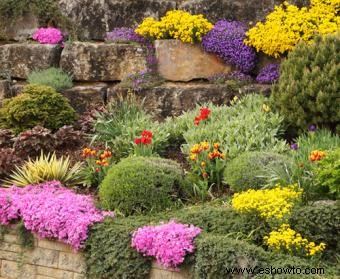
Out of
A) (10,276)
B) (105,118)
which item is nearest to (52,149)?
(105,118)

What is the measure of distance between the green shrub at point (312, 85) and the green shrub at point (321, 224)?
2.31m

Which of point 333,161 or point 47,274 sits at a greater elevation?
point 333,161

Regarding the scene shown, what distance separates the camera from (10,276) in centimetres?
676

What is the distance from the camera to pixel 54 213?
6.48 metres

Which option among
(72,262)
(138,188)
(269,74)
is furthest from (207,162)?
(269,74)

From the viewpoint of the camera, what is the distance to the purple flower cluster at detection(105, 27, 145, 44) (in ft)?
33.6

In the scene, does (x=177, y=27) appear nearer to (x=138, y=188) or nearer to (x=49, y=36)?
(x=49, y=36)

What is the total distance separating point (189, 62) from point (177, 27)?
0.55 meters

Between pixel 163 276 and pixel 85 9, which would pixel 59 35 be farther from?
pixel 163 276

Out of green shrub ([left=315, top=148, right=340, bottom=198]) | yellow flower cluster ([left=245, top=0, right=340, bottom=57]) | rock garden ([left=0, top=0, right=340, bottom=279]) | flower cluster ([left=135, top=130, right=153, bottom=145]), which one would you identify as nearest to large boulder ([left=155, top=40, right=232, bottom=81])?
rock garden ([left=0, top=0, right=340, bottom=279])

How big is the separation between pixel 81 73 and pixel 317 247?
5.98 metres

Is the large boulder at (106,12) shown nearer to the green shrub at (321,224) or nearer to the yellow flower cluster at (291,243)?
the green shrub at (321,224)

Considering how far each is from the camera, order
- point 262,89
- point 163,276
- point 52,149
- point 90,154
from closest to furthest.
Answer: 1. point 163,276
2. point 90,154
3. point 52,149
4. point 262,89

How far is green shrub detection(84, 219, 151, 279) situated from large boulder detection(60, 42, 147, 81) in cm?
427
